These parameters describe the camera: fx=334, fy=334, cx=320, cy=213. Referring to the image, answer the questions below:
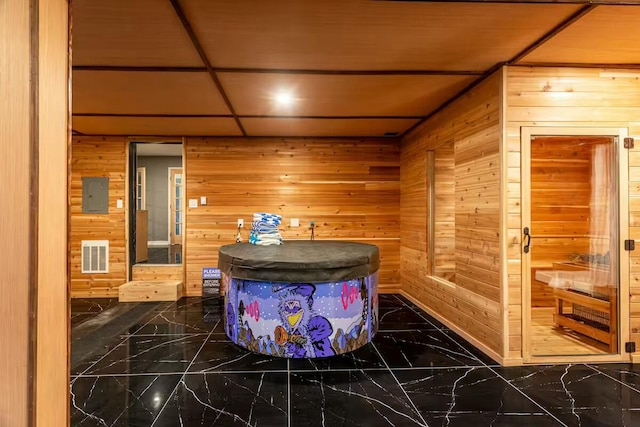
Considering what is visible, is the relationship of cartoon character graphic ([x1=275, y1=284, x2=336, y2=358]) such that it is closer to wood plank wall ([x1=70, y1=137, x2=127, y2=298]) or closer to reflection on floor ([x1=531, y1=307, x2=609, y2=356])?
reflection on floor ([x1=531, y1=307, x2=609, y2=356])

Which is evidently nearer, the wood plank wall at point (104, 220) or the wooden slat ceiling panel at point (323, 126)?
the wooden slat ceiling panel at point (323, 126)

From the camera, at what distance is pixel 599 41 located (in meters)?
2.39

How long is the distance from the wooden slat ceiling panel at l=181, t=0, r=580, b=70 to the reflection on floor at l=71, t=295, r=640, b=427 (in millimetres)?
2490

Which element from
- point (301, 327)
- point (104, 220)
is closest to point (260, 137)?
point (104, 220)

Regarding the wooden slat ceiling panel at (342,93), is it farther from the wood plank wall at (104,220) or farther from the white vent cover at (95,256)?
the white vent cover at (95,256)

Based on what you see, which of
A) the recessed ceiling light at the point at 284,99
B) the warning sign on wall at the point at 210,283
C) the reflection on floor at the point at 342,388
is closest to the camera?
the reflection on floor at the point at 342,388

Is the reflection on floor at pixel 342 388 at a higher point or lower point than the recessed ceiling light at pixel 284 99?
lower

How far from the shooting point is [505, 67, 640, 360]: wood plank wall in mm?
2775

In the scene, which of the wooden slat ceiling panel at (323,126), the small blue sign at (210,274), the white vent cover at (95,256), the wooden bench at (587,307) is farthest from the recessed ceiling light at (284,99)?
the white vent cover at (95,256)

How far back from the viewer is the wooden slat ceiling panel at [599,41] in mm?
2049

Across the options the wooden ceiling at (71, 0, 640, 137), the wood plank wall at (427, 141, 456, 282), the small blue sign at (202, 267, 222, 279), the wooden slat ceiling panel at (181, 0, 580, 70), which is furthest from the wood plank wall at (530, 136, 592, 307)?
the small blue sign at (202, 267, 222, 279)

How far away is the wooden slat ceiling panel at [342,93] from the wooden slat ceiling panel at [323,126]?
313 mm

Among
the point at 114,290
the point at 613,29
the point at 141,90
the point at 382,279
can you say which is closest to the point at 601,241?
the point at 613,29

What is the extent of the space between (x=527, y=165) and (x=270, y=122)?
9.89 feet
